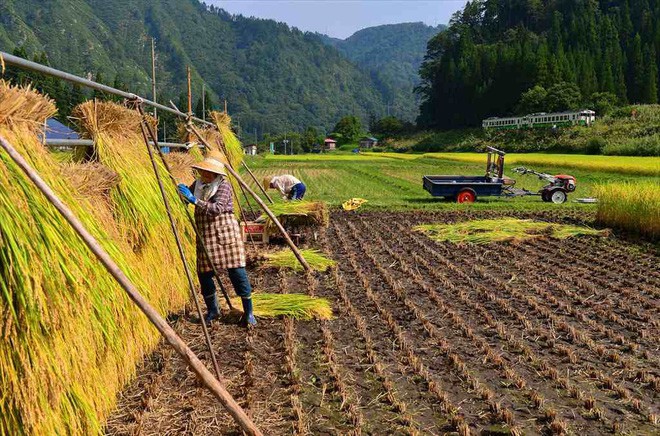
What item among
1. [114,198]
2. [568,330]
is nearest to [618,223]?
[568,330]

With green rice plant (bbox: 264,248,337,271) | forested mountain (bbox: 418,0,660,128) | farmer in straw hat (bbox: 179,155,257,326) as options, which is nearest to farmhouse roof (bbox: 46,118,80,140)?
farmer in straw hat (bbox: 179,155,257,326)

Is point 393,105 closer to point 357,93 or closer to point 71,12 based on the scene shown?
point 357,93

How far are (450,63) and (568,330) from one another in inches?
2743

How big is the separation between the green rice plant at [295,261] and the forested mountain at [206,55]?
89307 mm

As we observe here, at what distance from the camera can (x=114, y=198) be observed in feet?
12.2

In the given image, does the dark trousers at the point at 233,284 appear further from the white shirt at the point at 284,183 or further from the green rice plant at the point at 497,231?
the green rice plant at the point at 497,231

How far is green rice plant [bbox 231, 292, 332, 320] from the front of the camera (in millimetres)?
4656

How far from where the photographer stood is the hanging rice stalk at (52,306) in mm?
2027

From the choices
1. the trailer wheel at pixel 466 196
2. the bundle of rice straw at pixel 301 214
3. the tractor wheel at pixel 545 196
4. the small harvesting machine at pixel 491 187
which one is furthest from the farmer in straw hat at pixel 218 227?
the tractor wheel at pixel 545 196

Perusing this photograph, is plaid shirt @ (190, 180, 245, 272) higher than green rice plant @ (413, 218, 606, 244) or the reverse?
higher

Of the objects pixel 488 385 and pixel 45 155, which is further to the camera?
pixel 488 385

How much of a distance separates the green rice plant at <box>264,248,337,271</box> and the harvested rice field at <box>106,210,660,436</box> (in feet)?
0.72

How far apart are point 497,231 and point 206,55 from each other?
15624cm

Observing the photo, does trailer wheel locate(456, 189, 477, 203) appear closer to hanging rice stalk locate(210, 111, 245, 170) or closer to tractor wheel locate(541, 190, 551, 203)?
Answer: tractor wheel locate(541, 190, 551, 203)
